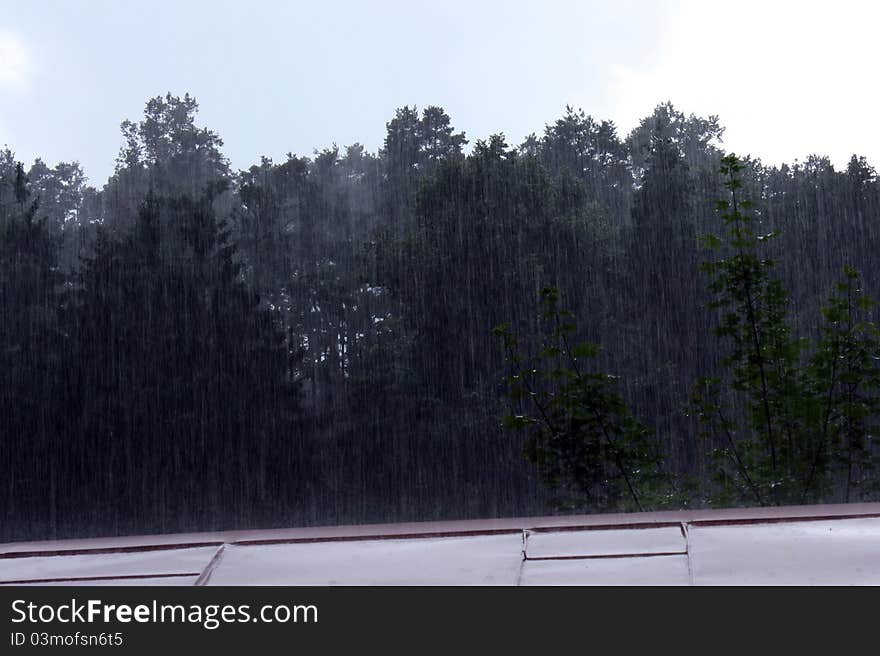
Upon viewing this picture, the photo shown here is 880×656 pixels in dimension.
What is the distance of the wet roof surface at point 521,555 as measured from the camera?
278cm

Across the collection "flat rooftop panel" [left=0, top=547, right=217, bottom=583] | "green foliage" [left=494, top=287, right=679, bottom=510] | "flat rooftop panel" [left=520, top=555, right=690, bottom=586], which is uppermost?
"green foliage" [left=494, top=287, right=679, bottom=510]

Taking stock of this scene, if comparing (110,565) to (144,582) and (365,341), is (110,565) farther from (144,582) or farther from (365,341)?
(365,341)

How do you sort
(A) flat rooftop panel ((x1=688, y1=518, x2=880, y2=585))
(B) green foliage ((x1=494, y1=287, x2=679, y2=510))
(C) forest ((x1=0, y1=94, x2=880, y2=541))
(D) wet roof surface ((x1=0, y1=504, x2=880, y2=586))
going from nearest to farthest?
1. (A) flat rooftop panel ((x1=688, y1=518, x2=880, y2=585))
2. (D) wet roof surface ((x1=0, y1=504, x2=880, y2=586))
3. (B) green foliage ((x1=494, y1=287, x2=679, y2=510))
4. (C) forest ((x1=0, y1=94, x2=880, y2=541))

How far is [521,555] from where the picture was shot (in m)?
3.01

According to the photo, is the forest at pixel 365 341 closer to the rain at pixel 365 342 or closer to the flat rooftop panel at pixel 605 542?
the rain at pixel 365 342

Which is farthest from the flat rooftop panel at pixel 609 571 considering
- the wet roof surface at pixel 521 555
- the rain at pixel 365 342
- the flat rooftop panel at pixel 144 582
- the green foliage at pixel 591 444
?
the rain at pixel 365 342

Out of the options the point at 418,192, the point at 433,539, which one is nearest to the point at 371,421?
the point at 418,192

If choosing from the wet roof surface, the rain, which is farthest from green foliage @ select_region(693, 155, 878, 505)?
the rain

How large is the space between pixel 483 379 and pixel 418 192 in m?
5.59

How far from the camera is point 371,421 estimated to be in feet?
77.7

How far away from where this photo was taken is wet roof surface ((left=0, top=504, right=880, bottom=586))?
2783mm

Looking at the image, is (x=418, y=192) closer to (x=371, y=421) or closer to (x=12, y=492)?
(x=371, y=421)

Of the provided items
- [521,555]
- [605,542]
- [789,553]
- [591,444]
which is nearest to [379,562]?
[521,555]

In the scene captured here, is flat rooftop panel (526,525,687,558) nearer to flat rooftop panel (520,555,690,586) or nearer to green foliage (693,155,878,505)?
flat rooftop panel (520,555,690,586)
